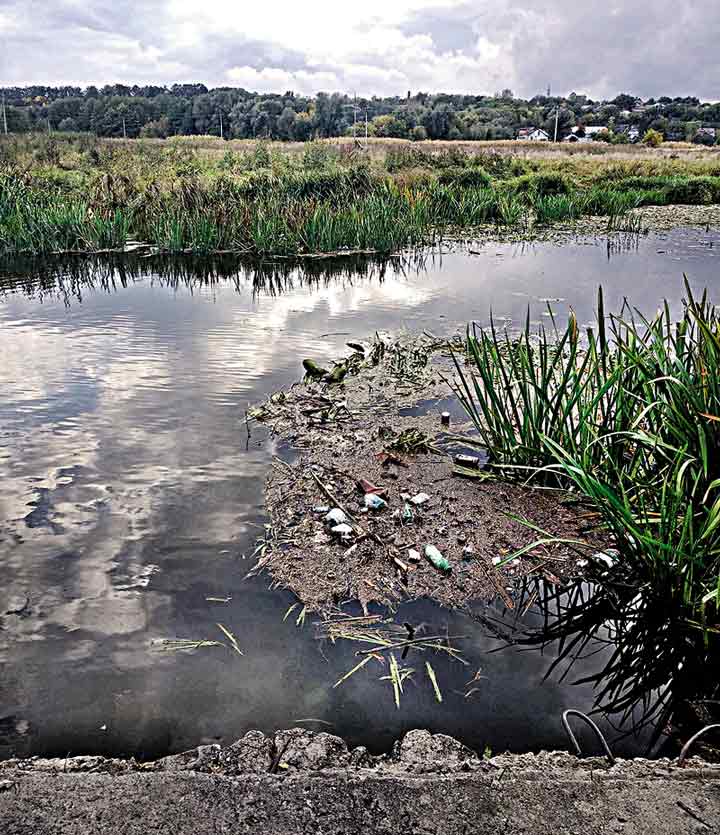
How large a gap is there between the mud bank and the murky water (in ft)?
1.18

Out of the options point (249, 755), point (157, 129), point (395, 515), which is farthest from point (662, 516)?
point (157, 129)

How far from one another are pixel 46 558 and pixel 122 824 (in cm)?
184

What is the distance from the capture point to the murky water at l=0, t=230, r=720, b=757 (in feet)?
7.48

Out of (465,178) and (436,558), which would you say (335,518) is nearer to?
(436,558)

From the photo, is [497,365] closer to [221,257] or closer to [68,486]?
[68,486]

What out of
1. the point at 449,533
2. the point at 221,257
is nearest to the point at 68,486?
the point at 449,533

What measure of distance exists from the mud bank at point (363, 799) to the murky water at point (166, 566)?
1.18 feet

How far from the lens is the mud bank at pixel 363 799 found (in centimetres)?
162

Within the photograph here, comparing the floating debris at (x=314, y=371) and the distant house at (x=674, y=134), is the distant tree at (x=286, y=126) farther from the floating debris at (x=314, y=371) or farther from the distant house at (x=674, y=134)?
the floating debris at (x=314, y=371)

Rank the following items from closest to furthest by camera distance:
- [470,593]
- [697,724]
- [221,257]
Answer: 1. [697,724]
2. [470,593]
3. [221,257]

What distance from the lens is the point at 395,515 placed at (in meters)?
3.40

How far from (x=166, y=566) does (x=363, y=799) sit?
1.74 m

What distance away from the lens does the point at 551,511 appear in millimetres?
3463

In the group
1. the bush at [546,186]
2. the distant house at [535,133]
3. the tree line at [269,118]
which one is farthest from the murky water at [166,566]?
the distant house at [535,133]
